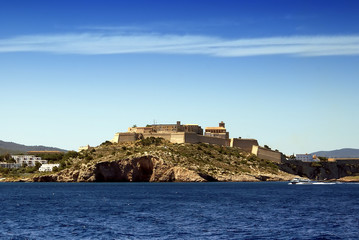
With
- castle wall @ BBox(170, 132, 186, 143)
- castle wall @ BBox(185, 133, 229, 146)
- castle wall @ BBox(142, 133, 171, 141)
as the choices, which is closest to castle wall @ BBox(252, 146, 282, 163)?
castle wall @ BBox(185, 133, 229, 146)

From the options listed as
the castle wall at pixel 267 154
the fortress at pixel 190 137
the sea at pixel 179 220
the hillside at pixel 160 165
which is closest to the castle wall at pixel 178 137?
the fortress at pixel 190 137

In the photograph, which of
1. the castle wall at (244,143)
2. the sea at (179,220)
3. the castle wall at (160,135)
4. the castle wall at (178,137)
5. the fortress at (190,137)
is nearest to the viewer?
the sea at (179,220)

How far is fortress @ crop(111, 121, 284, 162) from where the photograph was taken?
17238 cm

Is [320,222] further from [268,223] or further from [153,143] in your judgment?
[153,143]

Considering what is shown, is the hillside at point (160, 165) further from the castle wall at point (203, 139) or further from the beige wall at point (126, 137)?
the beige wall at point (126, 137)

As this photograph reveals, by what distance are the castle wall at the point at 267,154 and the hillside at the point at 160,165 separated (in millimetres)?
6045

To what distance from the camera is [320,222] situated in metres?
53.0

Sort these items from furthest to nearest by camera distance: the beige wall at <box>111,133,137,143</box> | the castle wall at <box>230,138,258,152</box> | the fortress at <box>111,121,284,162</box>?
1. the castle wall at <box>230,138,258,152</box>
2. the beige wall at <box>111,133,137,143</box>
3. the fortress at <box>111,121,284,162</box>

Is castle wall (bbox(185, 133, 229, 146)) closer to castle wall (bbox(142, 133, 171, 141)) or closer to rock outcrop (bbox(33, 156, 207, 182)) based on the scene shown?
castle wall (bbox(142, 133, 171, 141))

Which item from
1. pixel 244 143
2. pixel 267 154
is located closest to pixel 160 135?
pixel 244 143

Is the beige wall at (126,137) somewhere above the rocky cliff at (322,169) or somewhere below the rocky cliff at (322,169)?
above

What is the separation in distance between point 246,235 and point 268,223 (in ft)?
27.4

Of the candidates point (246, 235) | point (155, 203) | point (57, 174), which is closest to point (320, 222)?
point (246, 235)

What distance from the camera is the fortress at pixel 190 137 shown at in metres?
172
